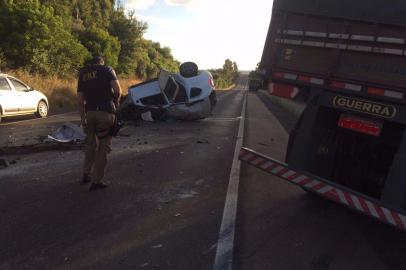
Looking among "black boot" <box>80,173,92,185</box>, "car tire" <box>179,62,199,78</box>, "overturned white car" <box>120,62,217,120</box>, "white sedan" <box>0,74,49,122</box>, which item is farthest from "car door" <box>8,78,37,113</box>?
"black boot" <box>80,173,92,185</box>

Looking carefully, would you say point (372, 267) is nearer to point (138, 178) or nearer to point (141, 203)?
point (141, 203)

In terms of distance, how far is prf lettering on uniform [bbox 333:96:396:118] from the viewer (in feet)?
16.9

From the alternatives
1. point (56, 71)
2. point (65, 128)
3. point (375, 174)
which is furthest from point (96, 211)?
point (56, 71)

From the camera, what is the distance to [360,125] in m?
5.57

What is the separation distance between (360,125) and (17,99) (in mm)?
12659

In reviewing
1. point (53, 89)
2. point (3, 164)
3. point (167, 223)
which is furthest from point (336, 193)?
point (53, 89)

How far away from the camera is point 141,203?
20.8ft

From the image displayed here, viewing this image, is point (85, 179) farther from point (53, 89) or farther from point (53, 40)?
point (53, 40)

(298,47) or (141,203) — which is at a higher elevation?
(298,47)

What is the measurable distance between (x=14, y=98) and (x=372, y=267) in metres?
13.4

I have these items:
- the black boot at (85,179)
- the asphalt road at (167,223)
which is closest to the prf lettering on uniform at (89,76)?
the black boot at (85,179)

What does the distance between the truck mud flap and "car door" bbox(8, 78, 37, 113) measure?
36.4 ft

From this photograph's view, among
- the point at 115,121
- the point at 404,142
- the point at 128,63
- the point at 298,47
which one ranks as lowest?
the point at 128,63

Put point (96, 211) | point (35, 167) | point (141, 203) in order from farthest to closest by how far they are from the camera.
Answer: point (35, 167) < point (141, 203) < point (96, 211)
